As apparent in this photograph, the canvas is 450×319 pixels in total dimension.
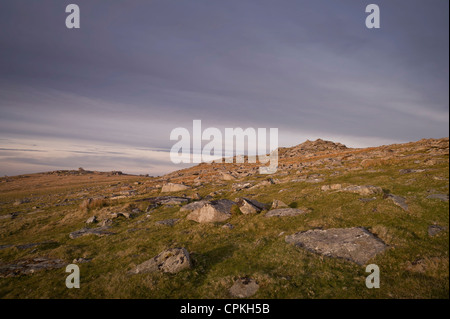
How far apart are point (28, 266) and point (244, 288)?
19.2m

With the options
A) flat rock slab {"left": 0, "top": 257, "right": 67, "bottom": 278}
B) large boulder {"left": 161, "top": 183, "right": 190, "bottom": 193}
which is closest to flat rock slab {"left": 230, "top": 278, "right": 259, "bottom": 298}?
flat rock slab {"left": 0, "top": 257, "right": 67, "bottom": 278}

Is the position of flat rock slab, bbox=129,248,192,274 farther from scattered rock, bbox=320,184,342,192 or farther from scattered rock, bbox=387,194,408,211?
scattered rock, bbox=320,184,342,192

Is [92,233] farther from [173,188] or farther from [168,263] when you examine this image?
[173,188]

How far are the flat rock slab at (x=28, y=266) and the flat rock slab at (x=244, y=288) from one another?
15973 millimetres

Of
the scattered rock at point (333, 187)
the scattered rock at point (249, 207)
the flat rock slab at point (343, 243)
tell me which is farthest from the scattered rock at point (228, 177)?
the flat rock slab at point (343, 243)

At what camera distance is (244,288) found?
13016 mm

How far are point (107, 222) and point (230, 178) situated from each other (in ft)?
134

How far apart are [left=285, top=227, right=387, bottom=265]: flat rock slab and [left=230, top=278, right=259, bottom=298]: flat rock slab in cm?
587

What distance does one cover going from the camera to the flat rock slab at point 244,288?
41.3 feet

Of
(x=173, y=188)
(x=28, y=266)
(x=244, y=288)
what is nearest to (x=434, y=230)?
(x=244, y=288)

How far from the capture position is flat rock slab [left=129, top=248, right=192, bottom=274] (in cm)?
1568
